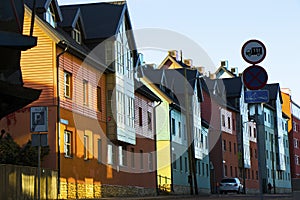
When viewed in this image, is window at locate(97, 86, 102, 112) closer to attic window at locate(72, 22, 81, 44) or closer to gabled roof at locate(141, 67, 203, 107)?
attic window at locate(72, 22, 81, 44)

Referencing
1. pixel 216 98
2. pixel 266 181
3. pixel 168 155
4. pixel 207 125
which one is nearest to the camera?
pixel 168 155

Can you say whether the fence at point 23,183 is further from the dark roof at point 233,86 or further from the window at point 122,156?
the dark roof at point 233,86

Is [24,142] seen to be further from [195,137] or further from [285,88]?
[285,88]

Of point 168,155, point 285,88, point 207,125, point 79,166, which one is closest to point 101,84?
point 79,166

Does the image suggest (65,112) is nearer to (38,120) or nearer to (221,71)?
(38,120)

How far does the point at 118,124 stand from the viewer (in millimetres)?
39625

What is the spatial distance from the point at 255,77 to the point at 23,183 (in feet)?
55.3

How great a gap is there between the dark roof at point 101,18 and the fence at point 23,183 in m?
11.7

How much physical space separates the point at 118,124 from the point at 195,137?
24.2m

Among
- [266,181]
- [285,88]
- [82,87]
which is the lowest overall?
[266,181]

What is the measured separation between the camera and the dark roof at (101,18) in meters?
39.5

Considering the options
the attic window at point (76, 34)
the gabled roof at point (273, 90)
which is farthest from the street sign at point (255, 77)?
the gabled roof at point (273, 90)

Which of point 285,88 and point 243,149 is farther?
point 285,88

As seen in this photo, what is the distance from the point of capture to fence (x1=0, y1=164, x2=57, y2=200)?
25344 millimetres
